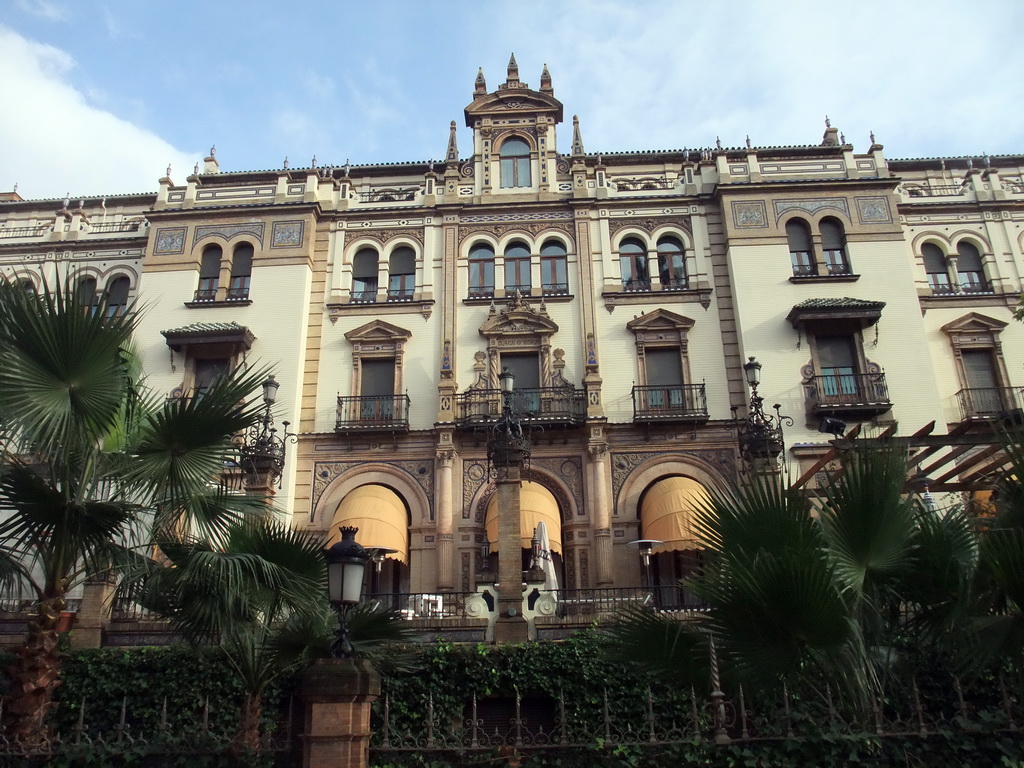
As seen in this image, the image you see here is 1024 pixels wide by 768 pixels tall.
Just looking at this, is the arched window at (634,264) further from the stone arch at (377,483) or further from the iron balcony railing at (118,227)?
the iron balcony railing at (118,227)

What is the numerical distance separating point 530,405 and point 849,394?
8513 mm

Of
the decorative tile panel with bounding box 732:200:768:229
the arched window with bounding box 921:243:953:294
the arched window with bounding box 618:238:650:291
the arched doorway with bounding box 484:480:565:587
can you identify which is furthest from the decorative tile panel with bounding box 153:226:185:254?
the arched window with bounding box 921:243:953:294

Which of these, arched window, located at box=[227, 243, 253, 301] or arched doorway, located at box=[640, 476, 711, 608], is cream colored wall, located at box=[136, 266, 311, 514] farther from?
arched doorway, located at box=[640, 476, 711, 608]

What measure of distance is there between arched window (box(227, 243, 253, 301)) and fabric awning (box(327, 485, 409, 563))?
714 cm

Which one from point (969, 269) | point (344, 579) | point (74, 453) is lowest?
point (344, 579)

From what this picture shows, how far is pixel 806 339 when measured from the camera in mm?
22844

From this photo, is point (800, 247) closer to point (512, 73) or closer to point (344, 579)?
point (512, 73)

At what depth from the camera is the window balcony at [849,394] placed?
21.6 meters

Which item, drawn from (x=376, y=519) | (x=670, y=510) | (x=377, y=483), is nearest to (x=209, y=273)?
(x=377, y=483)

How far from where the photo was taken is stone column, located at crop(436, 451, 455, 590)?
21.1 m

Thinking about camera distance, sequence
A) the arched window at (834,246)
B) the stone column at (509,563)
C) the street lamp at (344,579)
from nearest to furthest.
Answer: the street lamp at (344,579), the stone column at (509,563), the arched window at (834,246)

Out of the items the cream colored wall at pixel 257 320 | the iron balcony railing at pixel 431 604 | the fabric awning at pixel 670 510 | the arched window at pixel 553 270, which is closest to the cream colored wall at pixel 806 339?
the fabric awning at pixel 670 510

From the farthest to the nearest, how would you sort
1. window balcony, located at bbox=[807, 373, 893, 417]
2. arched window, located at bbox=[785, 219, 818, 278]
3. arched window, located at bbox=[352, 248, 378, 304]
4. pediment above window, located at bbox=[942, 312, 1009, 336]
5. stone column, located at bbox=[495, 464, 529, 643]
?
arched window, located at bbox=[352, 248, 378, 304]
arched window, located at bbox=[785, 219, 818, 278]
pediment above window, located at bbox=[942, 312, 1009, 336]
window balcony, located at bbox=[807, 373, 893, 417]
stone column, located at bbox=[495, 464, 529, 643]

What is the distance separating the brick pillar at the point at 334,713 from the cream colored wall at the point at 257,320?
14.6 meters
